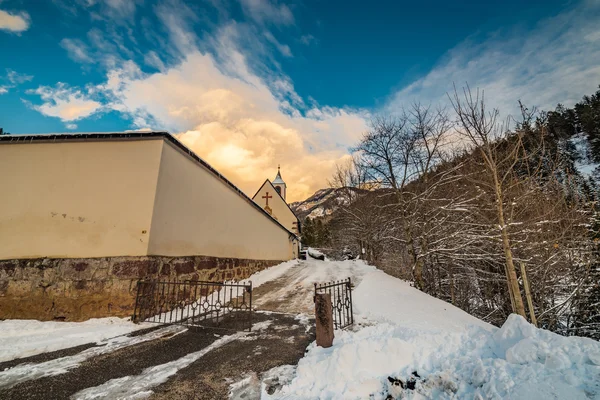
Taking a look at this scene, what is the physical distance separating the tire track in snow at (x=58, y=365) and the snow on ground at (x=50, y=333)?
50cm

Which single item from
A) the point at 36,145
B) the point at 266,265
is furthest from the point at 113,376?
the point at 266,265

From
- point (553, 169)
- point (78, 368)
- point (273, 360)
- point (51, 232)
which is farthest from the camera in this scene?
point (553, 169)

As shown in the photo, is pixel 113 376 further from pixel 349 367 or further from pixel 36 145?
pixel 36 145

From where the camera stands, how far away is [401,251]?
1619cm

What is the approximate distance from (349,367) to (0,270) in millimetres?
8411

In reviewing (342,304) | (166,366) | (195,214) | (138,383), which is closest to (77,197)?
(195,214)

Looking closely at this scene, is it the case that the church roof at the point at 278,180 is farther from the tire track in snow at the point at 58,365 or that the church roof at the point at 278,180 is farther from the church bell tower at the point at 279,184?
the tire track in snow at the point at 58,365

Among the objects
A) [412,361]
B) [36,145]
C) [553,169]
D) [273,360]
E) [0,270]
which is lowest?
[273,360]

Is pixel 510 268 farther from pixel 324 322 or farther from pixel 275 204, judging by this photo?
pixel 275 204

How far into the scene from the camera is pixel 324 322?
13.8 ft

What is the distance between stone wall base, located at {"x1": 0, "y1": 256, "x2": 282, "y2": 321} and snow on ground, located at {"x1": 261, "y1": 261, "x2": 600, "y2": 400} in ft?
15.4

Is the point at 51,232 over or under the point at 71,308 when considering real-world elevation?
over

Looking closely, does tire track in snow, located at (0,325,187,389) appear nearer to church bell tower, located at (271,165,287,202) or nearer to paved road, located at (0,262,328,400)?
paved road, located at (0,262,328,400)

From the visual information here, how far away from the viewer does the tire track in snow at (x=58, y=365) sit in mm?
3188
